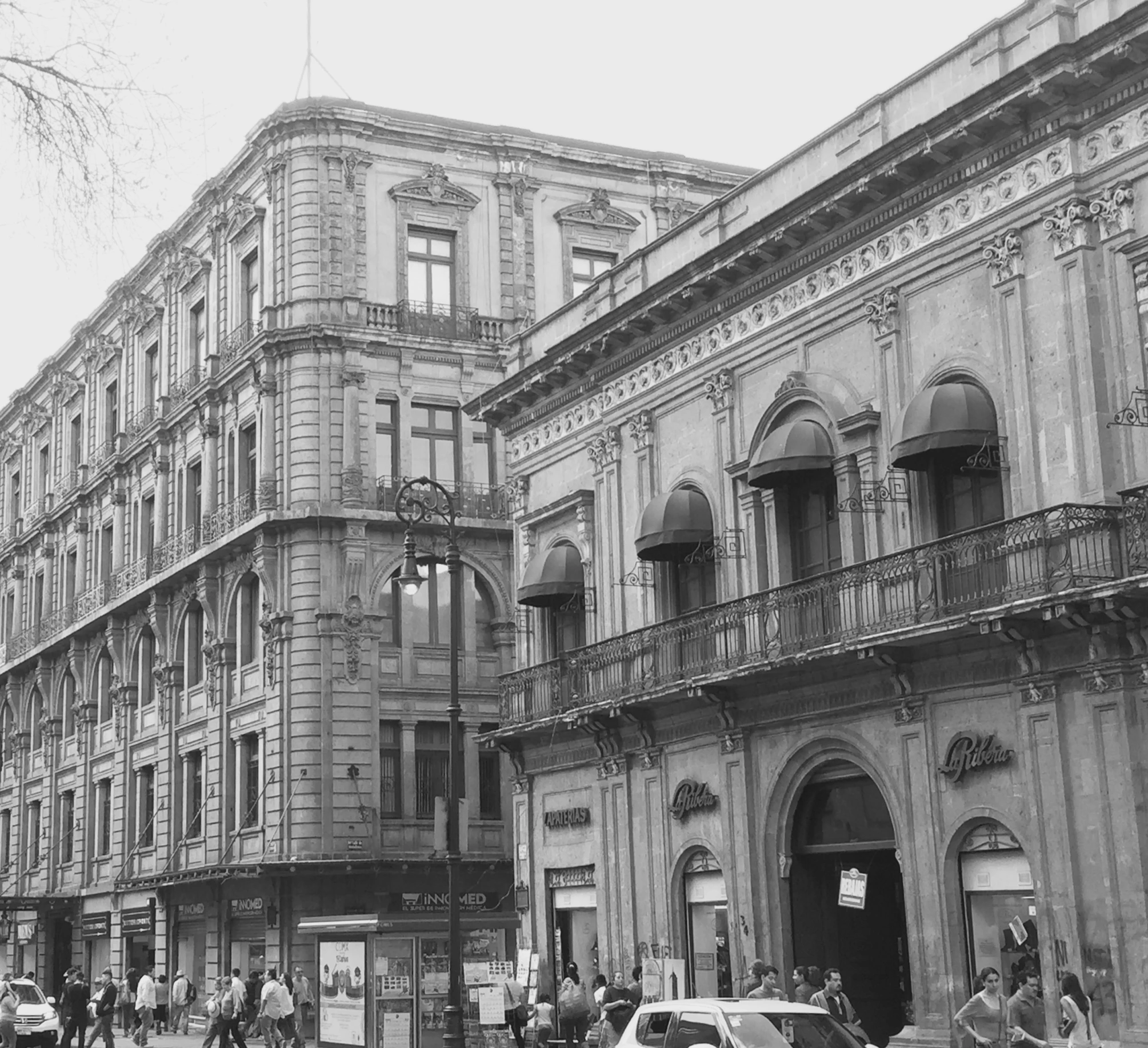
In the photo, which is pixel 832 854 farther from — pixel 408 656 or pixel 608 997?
pixel 408 656

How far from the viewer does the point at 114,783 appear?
175ft

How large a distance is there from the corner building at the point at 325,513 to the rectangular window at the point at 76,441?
8.90 m

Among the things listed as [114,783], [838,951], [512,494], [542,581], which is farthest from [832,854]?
[114,783]

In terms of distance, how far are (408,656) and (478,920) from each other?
14.5 metres

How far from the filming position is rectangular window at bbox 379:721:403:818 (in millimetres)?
42750

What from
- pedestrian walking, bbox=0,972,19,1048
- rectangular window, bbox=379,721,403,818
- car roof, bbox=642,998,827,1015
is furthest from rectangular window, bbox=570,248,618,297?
car roof, bbox=642,998,827,1015

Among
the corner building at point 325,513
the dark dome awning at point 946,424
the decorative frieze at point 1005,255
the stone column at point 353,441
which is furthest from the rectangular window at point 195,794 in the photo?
the decorative frieze at point 1005,255

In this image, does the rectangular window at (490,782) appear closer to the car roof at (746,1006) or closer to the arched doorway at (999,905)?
the arched doorway at (999,905)

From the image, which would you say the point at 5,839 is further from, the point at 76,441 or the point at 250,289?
the point at 250,289

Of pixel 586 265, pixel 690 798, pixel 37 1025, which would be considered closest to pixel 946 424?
pixel 690 798

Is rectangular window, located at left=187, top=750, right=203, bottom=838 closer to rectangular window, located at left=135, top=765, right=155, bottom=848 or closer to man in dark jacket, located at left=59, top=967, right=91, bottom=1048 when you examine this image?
rectangular window, located at left=135, top=765, right=155, bottom=848

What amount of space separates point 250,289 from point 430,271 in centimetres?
528

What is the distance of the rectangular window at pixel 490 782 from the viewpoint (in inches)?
1748

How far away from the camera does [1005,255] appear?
22812mm
